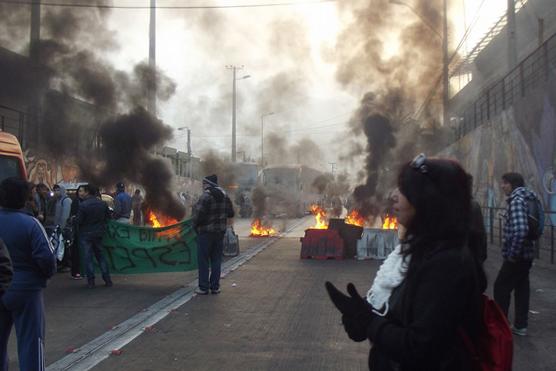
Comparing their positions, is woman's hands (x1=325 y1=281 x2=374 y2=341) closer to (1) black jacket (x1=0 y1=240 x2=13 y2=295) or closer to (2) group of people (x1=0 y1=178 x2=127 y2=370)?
(1) black jacket (x1=0 y1=240 x2=13 y2=295)

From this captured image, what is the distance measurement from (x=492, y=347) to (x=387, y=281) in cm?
39

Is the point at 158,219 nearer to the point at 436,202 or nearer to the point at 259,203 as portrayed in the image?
the point at 259,203

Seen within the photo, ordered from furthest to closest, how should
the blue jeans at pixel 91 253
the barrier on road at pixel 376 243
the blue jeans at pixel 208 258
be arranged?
1. the barrier on road at pixel 376 243
2. the blue jeans at pixel 91 253
3. the blue jeans at pixel 208 258

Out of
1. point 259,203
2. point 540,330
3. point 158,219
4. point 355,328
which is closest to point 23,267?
point 355,328

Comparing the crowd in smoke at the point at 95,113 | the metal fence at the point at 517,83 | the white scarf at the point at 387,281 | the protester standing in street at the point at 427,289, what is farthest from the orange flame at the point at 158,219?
the protester standing in street at the point at 427,289

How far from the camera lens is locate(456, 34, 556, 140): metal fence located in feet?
44.7

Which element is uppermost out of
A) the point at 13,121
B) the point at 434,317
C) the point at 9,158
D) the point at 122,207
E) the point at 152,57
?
the point at 152,57

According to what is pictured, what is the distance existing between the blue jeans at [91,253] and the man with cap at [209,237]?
1689mm

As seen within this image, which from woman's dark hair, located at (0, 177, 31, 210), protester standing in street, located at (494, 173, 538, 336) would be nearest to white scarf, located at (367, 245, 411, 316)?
woman's dark hair, located at (0, 177, 31, 210)

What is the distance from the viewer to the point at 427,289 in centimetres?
182

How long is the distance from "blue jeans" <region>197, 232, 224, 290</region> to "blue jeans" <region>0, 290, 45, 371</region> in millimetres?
4640

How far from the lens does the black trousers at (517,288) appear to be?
612cm

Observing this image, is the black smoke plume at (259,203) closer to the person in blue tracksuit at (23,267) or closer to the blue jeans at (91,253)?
the blue jeans at (91,253)

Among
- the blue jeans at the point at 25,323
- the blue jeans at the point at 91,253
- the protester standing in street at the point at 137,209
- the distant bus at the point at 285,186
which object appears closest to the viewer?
the blue jeans at the point at 25,323
